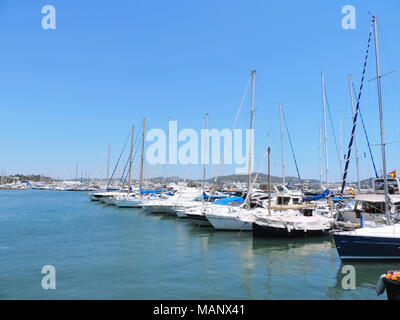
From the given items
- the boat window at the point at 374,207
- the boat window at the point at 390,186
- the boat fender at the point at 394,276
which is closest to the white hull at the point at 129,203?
the boat window at the point at 390,186

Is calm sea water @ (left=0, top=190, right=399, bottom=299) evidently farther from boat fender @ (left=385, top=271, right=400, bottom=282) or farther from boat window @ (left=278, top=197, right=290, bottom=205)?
boat window @ (left=278, top=197, right=290, bottom=205)

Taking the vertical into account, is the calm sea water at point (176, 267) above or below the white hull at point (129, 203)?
above

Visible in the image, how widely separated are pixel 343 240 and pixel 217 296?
31.7 ft

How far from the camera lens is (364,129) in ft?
142

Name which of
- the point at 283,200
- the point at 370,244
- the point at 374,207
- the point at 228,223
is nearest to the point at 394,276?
the point at 370,244

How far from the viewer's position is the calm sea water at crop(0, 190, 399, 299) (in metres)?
12.7

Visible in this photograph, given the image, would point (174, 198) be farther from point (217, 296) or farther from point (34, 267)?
point (217, 296)

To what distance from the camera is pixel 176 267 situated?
16.5 metres

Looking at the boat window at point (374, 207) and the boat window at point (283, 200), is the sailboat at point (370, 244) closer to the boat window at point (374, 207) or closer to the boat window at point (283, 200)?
the boat window at point (374, 207)

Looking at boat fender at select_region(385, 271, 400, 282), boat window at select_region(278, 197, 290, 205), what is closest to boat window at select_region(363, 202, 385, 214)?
boat window at select_region(278, 197, 290, 205)

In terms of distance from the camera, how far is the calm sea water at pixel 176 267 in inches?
500

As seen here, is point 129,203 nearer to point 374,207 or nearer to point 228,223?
point 228,223
